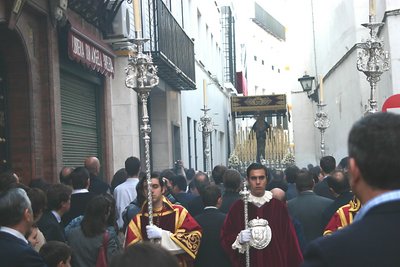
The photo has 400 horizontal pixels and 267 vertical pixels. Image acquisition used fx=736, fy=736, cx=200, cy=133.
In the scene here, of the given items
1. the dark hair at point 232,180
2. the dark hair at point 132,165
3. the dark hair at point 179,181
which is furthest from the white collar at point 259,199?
the dark hair at point 179,181

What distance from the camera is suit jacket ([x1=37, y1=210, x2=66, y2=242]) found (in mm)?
5973

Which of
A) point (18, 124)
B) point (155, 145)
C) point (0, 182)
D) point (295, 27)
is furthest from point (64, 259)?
point (295, 27)

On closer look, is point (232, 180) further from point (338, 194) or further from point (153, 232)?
point (153, 232)

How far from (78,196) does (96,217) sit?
1.46m

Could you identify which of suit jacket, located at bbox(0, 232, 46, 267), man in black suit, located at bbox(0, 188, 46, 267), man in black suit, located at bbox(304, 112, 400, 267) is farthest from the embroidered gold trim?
man in black suit, located at bbox(304, 112, 400, 267)

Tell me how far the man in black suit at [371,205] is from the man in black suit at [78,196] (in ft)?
16.7

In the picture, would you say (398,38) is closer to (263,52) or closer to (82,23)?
(82,23)

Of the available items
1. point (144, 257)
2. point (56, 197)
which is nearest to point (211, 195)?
point (56, 197)

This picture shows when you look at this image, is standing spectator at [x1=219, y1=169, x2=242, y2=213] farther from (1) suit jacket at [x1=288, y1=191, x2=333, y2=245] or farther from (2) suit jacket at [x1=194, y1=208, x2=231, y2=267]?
(2) suit jacket at [x1=194, y1=208, x2=231, y2=267]

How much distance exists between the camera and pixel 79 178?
24.6 feet

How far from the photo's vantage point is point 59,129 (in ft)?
35.2

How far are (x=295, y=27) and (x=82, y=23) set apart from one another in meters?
27.2

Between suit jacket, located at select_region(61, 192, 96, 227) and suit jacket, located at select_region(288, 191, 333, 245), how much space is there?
7.03ft

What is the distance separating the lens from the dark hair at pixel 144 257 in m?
2.32
